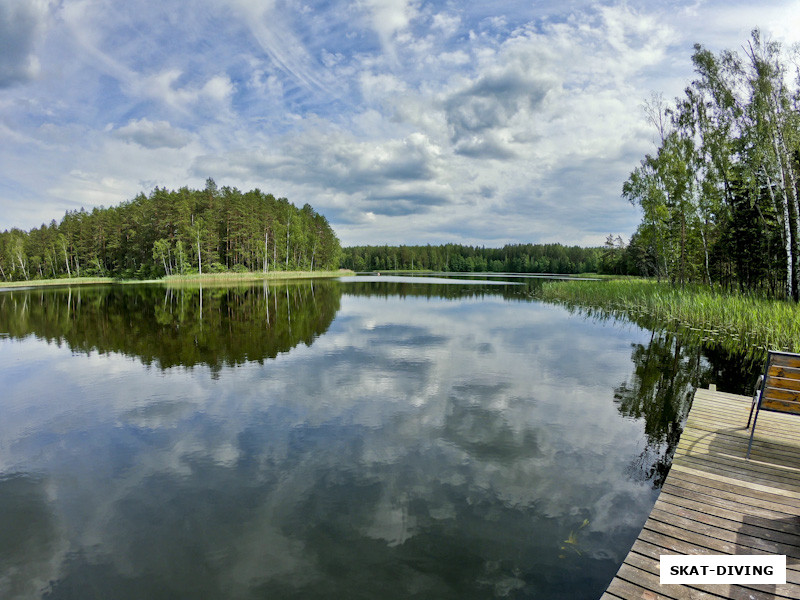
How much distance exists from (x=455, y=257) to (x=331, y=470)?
18326cm

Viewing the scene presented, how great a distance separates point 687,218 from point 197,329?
3634 centimetres

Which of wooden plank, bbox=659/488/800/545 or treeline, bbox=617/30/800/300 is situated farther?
treeline, bbox=617/30/800/300

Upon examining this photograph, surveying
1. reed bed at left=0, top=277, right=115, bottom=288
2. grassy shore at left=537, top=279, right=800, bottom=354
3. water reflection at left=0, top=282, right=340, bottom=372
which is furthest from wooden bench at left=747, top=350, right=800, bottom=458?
reed bed at left=0, top=277, right=115, bottom=288

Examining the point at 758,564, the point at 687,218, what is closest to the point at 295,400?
the point at 758,564

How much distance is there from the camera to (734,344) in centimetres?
1666

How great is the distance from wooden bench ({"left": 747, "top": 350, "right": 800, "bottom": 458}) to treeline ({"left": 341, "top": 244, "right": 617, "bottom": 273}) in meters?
167

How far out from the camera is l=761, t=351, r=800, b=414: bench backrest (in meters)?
5.67

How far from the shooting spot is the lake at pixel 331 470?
14.8 ft

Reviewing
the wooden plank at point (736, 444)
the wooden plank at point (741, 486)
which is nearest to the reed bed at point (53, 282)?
the wooden plank at point (736, 444)

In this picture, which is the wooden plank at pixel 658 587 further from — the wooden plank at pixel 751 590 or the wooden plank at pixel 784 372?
the wooden plank at pixel 784 372

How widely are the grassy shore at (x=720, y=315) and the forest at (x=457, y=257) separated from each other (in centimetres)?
13915

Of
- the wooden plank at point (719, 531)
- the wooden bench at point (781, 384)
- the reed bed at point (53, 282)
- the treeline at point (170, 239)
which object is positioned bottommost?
the wooden plank at point (719, 531)

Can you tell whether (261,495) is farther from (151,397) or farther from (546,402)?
(546,402)

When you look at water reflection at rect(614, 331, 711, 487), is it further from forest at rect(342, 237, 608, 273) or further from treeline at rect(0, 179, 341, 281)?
forest at rect(342, 237, 608, 273)
